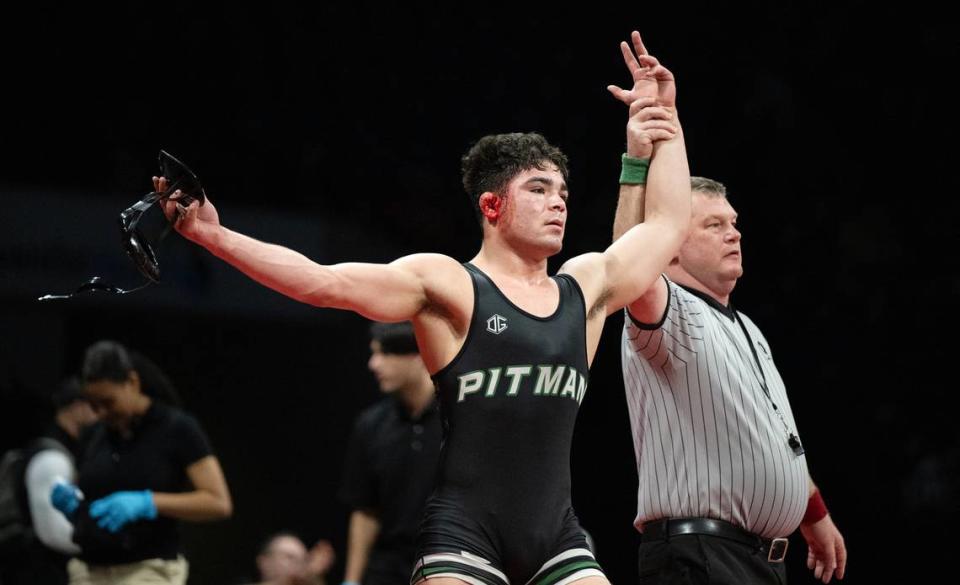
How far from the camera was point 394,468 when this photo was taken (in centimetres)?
472

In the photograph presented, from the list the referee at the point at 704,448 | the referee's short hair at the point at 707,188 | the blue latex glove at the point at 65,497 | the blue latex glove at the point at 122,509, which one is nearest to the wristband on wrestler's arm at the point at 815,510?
the referee at the point at 704,448

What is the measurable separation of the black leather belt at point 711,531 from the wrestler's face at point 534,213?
87cm

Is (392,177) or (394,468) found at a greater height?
(392,177)

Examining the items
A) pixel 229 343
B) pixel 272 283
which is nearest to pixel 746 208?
pixel 229 343

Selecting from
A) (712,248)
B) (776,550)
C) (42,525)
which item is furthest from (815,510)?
(42,525)

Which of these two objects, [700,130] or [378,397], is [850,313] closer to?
[700,130]

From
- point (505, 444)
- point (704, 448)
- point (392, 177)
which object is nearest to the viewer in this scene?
point (505, 444)

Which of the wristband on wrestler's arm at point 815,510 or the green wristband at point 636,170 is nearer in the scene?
the green wristband at point 636,170

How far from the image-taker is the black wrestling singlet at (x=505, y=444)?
2809mm

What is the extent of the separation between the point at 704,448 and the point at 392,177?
6073mm

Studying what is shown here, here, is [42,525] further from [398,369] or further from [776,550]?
[776,550]

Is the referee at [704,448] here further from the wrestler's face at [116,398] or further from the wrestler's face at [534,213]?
the wrestler's face at [116,398]

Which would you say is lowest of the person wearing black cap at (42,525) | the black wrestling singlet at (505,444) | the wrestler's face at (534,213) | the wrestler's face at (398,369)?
the person wearing black cap at (42,525)

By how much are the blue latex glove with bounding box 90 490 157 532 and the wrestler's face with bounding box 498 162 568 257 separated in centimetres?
230
